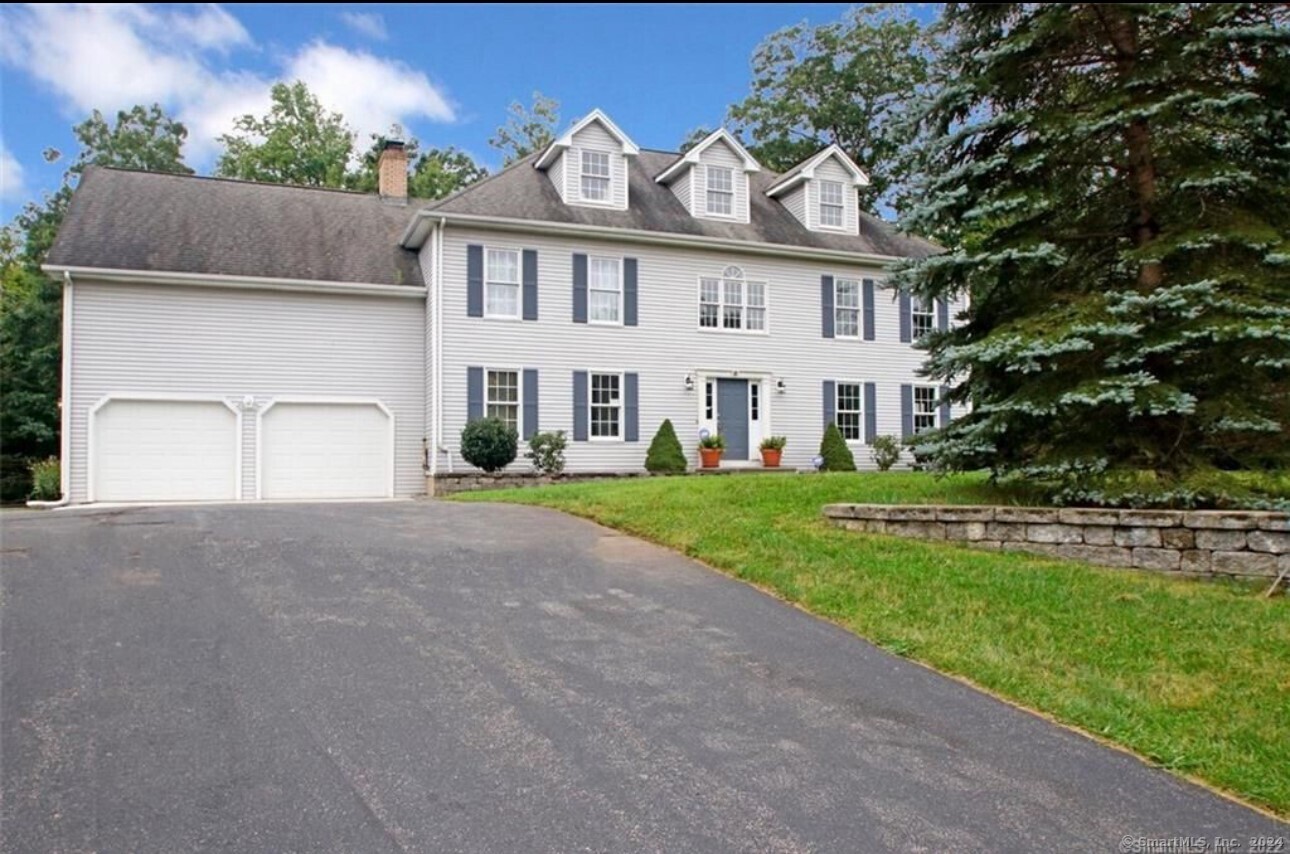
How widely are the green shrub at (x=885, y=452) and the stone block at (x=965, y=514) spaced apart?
12101mm

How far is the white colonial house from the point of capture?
671 inches

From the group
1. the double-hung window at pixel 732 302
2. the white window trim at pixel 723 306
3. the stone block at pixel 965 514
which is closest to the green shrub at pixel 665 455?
the white window trim at pixel 723 306

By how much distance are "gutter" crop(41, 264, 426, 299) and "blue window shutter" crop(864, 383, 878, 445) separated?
10126 millimetres

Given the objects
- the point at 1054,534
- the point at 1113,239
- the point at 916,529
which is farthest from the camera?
the point at 1113,239

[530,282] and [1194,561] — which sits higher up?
[530,282]

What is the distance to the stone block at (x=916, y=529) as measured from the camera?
8.22 metres

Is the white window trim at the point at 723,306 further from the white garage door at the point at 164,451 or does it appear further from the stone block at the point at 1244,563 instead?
the stone block at the point at 1244,563

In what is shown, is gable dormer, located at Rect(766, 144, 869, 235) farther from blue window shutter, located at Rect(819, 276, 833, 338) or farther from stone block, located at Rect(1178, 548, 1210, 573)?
stone block, located at Rect(1178, 548, 1210, 573)

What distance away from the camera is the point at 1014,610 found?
6.24m

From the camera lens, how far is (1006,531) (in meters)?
7.94

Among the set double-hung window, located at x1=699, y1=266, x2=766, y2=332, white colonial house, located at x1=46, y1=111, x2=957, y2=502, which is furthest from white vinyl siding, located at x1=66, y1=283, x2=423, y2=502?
double-hung window, located at x1=699, y1=266, x2=766, y2=332

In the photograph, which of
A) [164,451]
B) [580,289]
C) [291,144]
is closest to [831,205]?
[580,289]

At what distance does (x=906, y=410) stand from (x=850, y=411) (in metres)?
1.54

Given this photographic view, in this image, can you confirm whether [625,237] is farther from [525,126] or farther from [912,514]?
[525,126]
